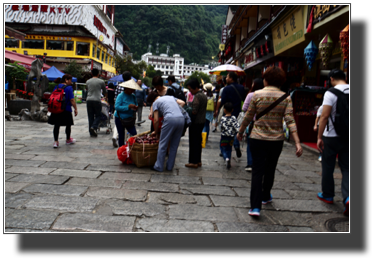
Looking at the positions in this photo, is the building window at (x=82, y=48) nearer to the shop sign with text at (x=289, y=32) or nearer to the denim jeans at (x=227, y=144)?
the shop sign with text at (x=289, y=32)

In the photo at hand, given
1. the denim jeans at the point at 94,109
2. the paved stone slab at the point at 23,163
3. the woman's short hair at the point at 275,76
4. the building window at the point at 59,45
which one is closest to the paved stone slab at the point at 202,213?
the woman's short hair at the point at 275,76

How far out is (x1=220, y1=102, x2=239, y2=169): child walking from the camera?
5.64 m

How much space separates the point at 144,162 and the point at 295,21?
6.37 m

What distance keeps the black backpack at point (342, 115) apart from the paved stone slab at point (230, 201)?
137 centimetres

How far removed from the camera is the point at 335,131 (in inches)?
145

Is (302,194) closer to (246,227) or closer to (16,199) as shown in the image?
(246,227)

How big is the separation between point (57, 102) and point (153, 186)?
3.24 meters

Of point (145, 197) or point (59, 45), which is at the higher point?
point (59, 45)

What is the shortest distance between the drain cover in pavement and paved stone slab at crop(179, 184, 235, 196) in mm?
1264

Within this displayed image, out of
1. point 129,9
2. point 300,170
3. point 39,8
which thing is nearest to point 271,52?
point 300,170

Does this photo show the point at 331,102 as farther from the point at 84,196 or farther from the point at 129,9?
the point at 129,9

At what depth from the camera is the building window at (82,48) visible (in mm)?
38906

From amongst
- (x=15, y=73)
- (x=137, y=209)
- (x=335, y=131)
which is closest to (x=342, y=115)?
(x=335, y=131)

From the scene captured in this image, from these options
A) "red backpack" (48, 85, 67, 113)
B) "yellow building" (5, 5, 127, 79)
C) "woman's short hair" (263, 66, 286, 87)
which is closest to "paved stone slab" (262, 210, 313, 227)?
"woman's short hair" (263, 66, 286, 87)
